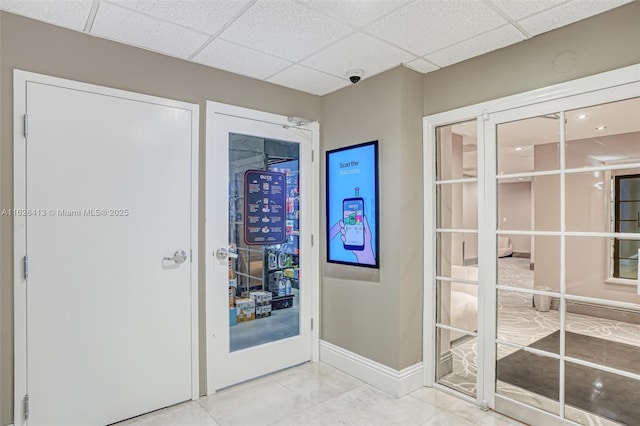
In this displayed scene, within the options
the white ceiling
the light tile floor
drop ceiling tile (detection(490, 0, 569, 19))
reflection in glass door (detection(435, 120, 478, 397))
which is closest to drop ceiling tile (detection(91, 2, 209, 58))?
the white ceiling

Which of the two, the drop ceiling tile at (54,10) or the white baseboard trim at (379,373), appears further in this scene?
the white baseboard trim at (379,373)

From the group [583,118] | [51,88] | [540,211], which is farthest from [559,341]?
[51,88]

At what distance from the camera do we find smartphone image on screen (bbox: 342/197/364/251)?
127 inches

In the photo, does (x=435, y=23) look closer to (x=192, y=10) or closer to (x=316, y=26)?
(x=316, y=26)

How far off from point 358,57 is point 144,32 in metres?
1.47

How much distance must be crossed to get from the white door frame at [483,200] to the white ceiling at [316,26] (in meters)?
0.39

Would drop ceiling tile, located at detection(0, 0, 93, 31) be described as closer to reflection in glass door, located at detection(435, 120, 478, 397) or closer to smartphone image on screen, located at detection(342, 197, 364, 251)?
smartphone image on screen, located at detection(342, 197, 364, 251)

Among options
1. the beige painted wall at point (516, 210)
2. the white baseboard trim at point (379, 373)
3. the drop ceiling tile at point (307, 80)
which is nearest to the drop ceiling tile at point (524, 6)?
the beige painted wall at point (516, 210)

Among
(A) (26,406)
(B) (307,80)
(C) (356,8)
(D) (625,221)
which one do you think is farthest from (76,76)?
(D) (625,221)

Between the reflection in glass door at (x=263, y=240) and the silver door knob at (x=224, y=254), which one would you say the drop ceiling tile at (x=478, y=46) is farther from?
the silver door knob at (x=224, y=254)

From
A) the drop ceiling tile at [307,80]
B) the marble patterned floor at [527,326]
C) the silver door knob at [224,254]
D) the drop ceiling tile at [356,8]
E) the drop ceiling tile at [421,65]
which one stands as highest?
the drop ceiling tile at [421,65]

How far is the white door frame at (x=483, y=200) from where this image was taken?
225 centimetres

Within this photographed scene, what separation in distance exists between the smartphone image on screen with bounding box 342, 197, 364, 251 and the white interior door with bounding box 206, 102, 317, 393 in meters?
0.39

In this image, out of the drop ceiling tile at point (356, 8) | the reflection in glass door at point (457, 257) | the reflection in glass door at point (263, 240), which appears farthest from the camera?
the reflection in glass door at point (263, 240)
